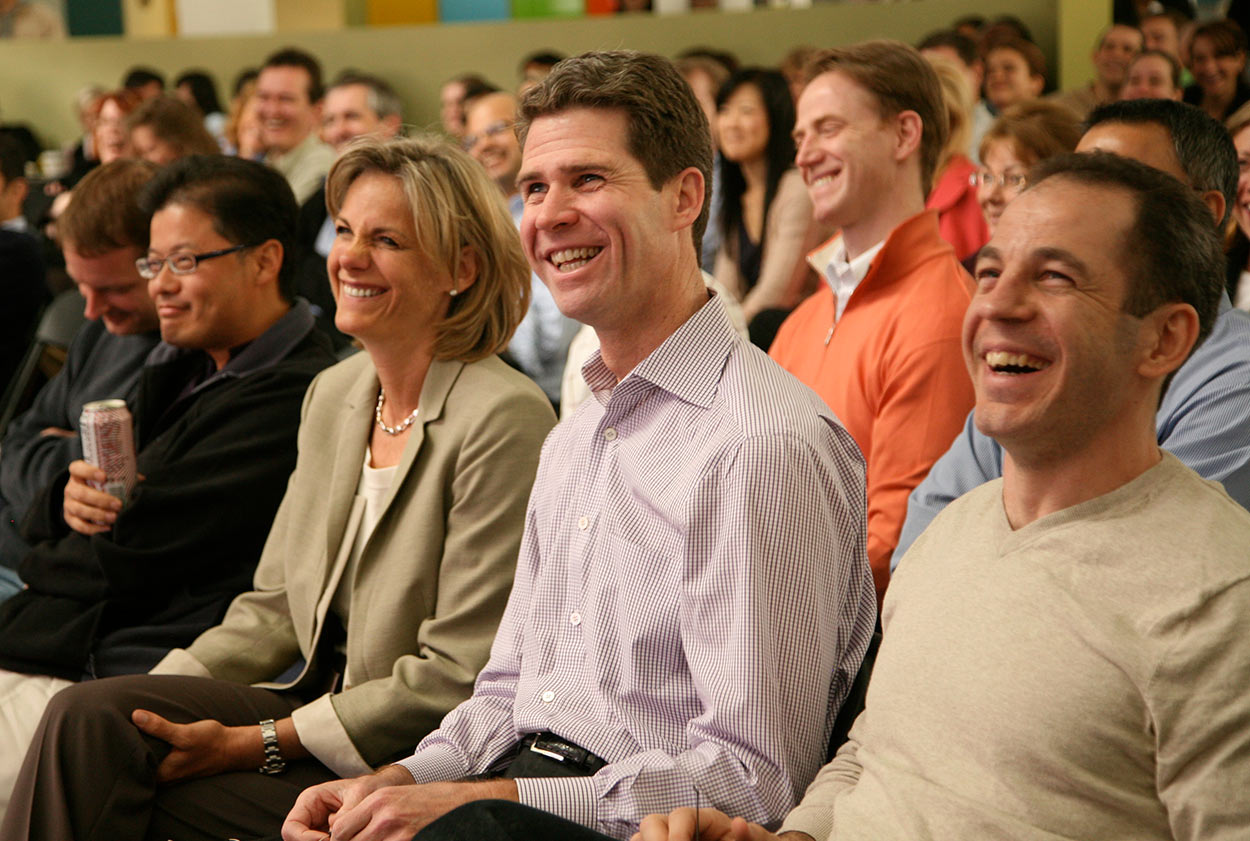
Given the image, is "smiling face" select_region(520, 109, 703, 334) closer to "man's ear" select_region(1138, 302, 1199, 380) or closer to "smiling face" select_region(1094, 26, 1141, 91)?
"man's ear" select_region(1138, 302, 1199, 380)

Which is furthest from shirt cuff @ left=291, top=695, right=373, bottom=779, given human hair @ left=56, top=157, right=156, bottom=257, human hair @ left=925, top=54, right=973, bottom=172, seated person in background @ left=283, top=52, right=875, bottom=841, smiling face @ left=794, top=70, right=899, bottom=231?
human hair @ left=925, top=54, right=973, bottom=172

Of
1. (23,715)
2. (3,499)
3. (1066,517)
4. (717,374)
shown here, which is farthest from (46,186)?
(1066,517)

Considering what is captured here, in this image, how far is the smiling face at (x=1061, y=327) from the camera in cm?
123

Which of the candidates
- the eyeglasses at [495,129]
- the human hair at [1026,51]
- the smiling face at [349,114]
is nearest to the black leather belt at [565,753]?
the eyeglasses at [495,129]

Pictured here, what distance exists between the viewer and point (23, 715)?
7.12ft

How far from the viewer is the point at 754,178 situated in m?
4.29

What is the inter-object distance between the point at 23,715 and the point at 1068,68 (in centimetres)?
584

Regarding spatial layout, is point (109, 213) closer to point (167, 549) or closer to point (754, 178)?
point (167, 549)

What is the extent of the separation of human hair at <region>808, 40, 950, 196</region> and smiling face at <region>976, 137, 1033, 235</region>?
0.27 meters

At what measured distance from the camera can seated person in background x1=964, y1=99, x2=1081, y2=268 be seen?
107 inches

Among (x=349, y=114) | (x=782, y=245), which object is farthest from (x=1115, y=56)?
(x=349, y=114)

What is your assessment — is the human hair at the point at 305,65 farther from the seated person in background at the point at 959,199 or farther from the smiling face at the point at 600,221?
the smiling face at the point at 600,221

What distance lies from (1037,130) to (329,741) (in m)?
1.93

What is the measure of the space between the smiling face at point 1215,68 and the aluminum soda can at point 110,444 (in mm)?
→ 4635
